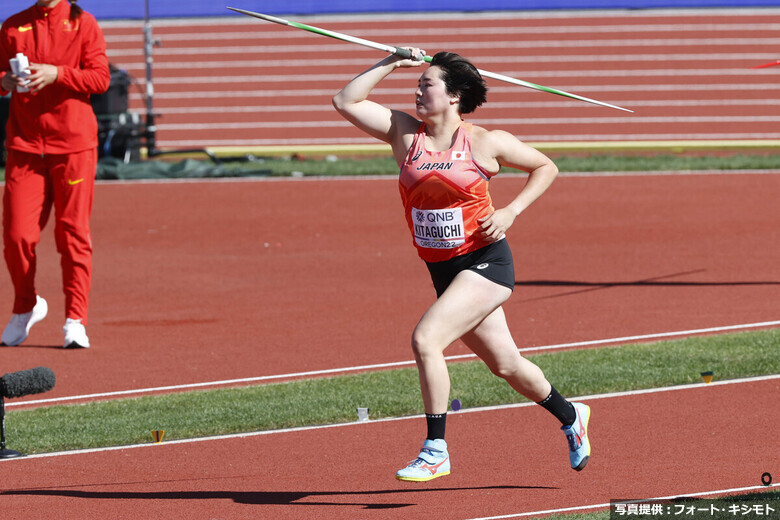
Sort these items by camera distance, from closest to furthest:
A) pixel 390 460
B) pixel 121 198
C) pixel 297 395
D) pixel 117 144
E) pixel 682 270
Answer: pixel 390 460, pixel 297 395, pixel 682 270, pixel 121 198, pixel 117 144

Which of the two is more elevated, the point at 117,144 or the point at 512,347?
the point at 512,347

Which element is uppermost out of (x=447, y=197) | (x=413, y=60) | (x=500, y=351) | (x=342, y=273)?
(x=413, y=60)

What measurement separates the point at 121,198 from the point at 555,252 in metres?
7.45

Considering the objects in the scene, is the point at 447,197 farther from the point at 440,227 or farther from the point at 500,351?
the point at 500,351

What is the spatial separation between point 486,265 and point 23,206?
499cm

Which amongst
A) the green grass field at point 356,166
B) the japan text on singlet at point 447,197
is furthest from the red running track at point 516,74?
the japan text on singlet at point 447,197

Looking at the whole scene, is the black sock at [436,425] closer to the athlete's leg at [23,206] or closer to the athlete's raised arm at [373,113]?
the athlete's raised arm at [373,113]

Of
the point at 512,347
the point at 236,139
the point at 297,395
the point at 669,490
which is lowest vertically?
the point at 236,139

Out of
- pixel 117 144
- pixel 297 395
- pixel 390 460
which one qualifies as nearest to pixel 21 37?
pixel 297 395

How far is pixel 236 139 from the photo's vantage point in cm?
2983

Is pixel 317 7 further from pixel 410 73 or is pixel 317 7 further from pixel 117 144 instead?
pixel 117 144

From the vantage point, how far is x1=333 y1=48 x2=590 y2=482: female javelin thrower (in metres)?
5.88

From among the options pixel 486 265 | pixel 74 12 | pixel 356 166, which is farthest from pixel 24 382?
pixel 356 166

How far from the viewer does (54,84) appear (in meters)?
9.69
